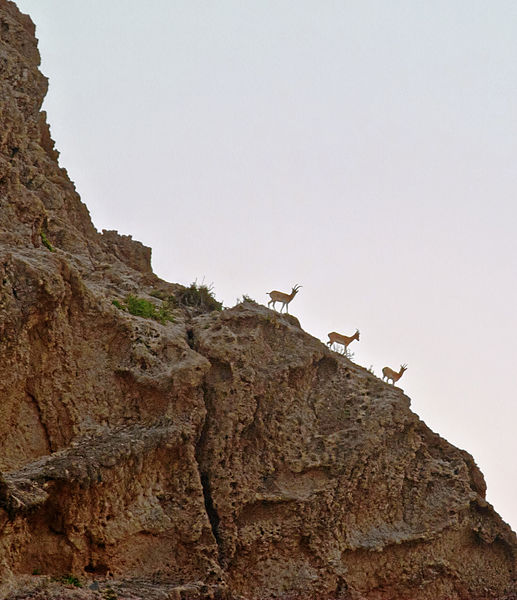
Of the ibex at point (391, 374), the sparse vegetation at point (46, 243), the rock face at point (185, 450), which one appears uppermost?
the ibex at point (391, 374)

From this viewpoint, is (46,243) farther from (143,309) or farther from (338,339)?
(338,339)

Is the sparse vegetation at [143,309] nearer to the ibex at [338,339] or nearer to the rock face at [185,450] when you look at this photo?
the rock face at [185,450]

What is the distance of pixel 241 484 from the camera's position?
55.7 ft

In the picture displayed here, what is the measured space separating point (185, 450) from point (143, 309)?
3.72m

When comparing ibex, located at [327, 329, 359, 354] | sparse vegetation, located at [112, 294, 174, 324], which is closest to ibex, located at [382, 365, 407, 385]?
ibex, located at [327, 329, 359, 354]

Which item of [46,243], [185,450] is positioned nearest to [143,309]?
[46,243]

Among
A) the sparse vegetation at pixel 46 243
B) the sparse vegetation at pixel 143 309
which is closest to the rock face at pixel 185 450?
the sparse vegetation at pixel 46 243

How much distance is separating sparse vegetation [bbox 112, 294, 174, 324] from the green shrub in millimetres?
1767

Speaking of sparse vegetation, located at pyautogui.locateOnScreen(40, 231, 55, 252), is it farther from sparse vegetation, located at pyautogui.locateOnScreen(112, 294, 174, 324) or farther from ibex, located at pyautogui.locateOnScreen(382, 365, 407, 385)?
ibex, located at pyautogui.locateOnScreen(382, 365, 407, 385)

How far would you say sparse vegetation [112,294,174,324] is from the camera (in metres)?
18.1

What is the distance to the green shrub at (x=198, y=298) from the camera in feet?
68.6

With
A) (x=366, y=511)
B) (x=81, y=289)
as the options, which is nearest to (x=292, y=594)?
(x=366, y=511)

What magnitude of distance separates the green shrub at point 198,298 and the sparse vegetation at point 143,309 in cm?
177

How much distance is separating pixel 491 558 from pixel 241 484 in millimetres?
6711
